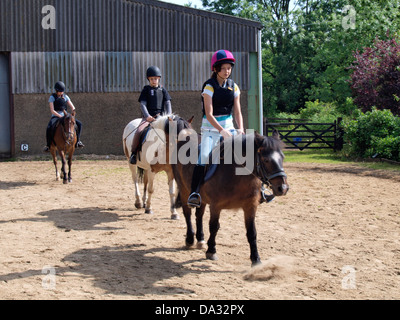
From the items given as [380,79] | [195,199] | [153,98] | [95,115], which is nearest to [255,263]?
[195,199]

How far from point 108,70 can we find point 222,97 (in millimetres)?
16895

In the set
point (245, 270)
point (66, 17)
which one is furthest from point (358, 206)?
point (66, 17)

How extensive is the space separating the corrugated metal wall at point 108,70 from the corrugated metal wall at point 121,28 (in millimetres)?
298

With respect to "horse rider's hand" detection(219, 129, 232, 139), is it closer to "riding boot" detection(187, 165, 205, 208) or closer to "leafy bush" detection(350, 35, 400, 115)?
"riding boot" detection(187, 165, 205, 208)

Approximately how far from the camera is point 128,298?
481cm

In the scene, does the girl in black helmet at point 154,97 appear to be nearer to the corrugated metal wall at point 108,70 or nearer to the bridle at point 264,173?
the bridle at point 264,173

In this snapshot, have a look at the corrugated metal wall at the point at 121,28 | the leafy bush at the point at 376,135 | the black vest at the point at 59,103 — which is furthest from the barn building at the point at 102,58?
the black vest at the point at 59,103

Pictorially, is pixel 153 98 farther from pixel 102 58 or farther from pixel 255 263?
pixel 102 58

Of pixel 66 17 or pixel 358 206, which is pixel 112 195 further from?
pixel 66 17

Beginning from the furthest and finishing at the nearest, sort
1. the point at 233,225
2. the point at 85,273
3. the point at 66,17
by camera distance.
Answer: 1. the point at 66,17
2. the point at 233,225
3. the point at 85,273

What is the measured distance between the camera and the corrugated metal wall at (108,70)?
22094mm

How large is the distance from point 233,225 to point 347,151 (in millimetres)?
13644
